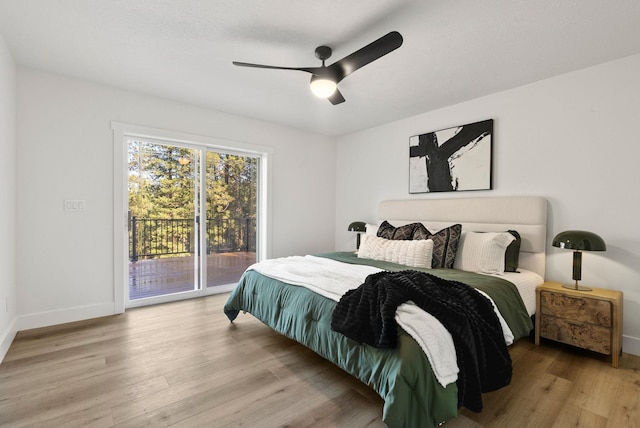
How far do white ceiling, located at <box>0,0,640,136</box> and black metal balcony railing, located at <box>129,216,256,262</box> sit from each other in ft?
5.33

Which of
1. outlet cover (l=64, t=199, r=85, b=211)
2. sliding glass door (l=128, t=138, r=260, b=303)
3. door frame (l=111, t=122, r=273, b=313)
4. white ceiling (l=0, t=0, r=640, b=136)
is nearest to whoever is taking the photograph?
white ceiling (l=0, t=0, r=640, b=136)

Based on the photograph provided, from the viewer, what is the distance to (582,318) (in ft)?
8.18

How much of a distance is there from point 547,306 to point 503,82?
2224mm

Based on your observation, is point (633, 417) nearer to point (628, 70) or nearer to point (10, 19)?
point (628, 70)

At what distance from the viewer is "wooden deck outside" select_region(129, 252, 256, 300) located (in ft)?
12.8

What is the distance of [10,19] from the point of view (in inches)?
87.4

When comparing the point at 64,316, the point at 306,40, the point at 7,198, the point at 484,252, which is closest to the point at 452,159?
the point at 484,252

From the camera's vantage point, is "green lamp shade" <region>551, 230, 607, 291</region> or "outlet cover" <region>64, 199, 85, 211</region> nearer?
"green lamp shade" <region>551, 230, 607, 291</region>

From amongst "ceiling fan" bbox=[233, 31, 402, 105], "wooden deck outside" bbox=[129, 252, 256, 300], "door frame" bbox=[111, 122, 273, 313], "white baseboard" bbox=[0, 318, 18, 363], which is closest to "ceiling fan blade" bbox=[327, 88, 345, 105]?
"ceiling fan" bbox=[233, 31, 402, 105]

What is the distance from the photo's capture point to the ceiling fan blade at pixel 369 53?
76.5 inches

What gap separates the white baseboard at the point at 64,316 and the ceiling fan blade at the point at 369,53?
11.4 feet

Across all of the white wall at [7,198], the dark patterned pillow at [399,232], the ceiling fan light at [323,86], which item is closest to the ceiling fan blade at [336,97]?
the ceiling fan light at [323,86]

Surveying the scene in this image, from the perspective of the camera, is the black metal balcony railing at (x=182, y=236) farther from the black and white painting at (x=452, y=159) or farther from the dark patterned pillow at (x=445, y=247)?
the dark patterned pillow at (x=445, y=247)

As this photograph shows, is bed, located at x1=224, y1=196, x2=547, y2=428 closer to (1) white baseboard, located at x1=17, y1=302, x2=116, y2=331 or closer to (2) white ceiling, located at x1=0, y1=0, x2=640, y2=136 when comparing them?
(2) white ceiling, located at x1=0, y1=0, x2=640, y2=136
